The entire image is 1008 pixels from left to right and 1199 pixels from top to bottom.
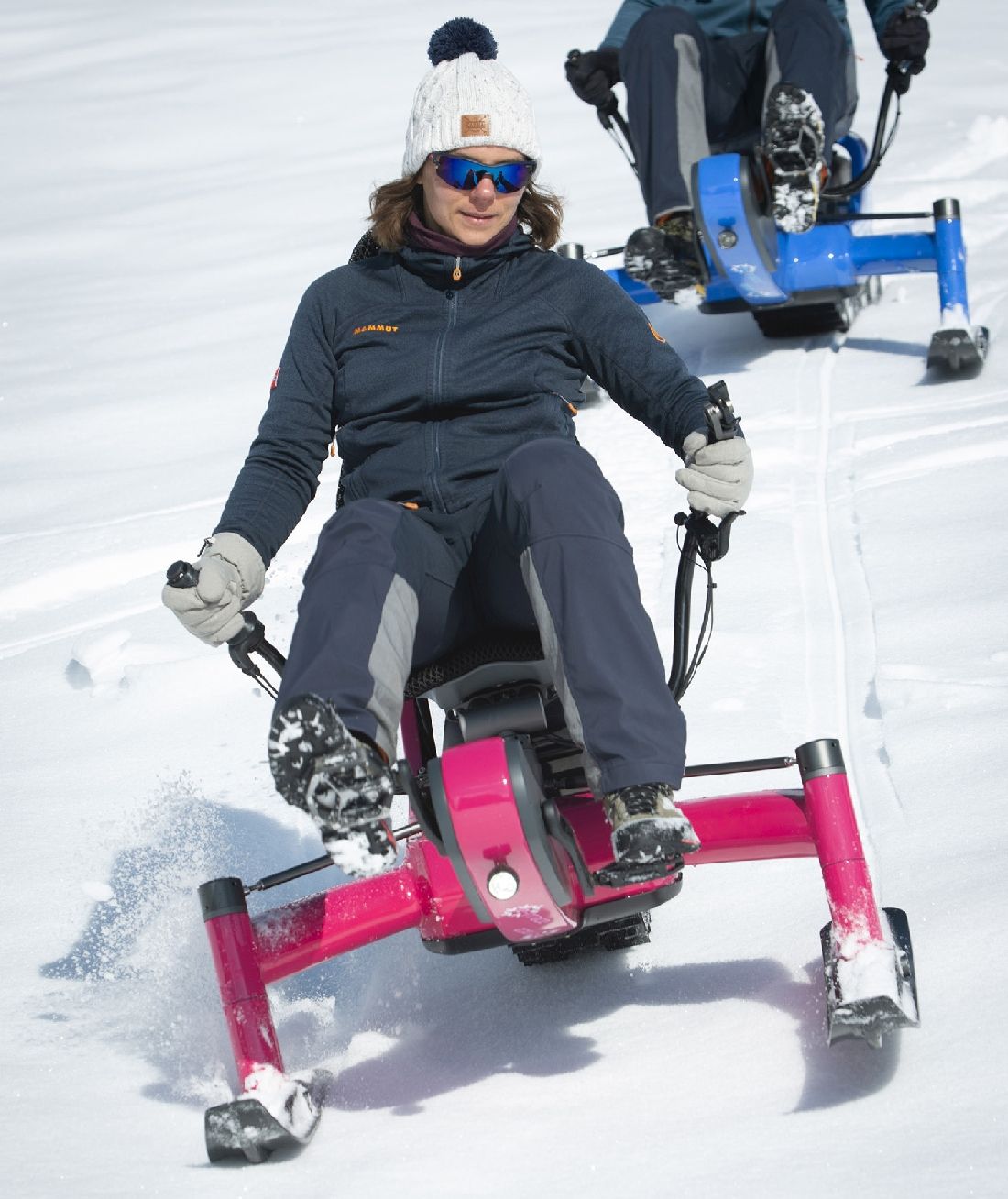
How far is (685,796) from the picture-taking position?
2.97 metres

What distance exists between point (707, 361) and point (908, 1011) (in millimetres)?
3788

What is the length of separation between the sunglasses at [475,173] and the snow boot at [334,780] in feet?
3.26

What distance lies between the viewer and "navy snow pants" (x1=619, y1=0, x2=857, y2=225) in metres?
4.83

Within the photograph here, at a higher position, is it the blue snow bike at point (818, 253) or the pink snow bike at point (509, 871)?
the blue snow bike at point (818, 253)

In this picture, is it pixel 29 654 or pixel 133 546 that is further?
pixel 133 546

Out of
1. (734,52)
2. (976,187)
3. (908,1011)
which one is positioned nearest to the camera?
(908,1011)

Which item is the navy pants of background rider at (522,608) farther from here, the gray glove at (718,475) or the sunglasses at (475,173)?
the sunglasses at (475,173)

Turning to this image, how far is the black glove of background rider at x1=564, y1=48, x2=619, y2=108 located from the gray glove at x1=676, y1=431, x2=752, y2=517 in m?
3.21

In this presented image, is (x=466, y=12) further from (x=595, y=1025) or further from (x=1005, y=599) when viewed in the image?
(x=595, y=1025)

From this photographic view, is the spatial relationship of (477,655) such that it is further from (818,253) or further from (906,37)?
(906,37)

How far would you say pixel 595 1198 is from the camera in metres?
1.83

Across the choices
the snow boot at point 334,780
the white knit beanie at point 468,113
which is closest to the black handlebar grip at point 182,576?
the snow boot at point 334,780

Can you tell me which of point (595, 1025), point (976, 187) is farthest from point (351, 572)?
point (976, 187)

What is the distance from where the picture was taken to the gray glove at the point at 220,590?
2174 mm
